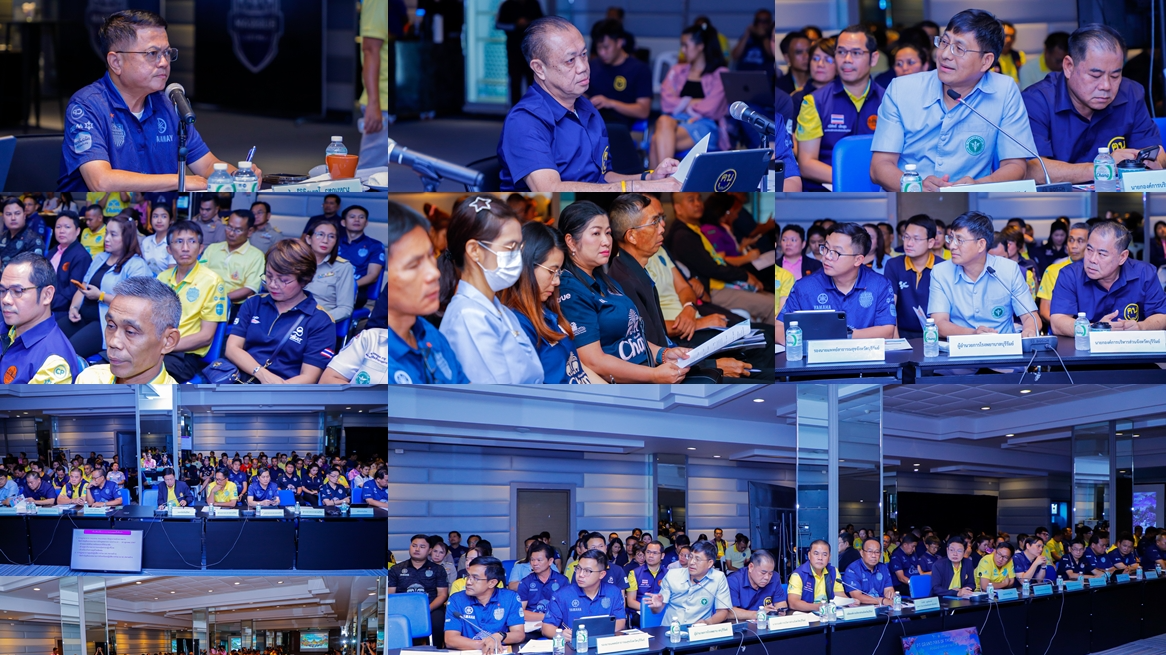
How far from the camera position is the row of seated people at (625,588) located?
15.3 ft

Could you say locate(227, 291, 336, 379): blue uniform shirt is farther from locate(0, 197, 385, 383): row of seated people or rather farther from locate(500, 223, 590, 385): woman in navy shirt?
locate(500, 223, 590, 385): woman in navy shirt

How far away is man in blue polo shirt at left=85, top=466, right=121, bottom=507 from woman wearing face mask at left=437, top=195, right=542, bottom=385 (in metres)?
2.41

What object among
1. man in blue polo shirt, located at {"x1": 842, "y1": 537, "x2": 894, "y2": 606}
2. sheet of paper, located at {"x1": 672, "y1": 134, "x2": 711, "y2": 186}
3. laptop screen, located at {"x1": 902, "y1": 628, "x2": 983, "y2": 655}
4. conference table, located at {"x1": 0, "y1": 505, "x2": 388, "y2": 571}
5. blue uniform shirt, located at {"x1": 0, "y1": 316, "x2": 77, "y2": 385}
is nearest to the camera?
sheet of paper, located at {"x1": 672, "y1": 134, "x2": 711, "y2": 186}

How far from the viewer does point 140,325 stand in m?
4.33

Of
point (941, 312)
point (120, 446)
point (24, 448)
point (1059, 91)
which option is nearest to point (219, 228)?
point (120, 446)

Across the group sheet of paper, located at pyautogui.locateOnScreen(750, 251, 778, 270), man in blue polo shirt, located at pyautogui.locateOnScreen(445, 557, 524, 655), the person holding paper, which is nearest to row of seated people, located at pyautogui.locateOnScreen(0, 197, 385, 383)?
man in blue polo shirt, located at pyautogui.locateOnScreen(445, 557, 524, 655)

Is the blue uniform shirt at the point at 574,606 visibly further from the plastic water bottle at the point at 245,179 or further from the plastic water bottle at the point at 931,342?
Answer: the plastic water bottle at the point at 245,179

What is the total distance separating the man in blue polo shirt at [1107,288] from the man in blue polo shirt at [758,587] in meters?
1.97

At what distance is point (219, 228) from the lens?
4.48m

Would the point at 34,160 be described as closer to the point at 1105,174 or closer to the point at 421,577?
the point at 421,577

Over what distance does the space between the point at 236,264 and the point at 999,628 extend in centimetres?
467

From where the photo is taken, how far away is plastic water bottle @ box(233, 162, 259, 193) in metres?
3.71

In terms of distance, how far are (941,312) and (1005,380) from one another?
0.46m

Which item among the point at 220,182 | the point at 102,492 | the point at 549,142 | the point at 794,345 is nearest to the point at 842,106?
the point at 794,345
